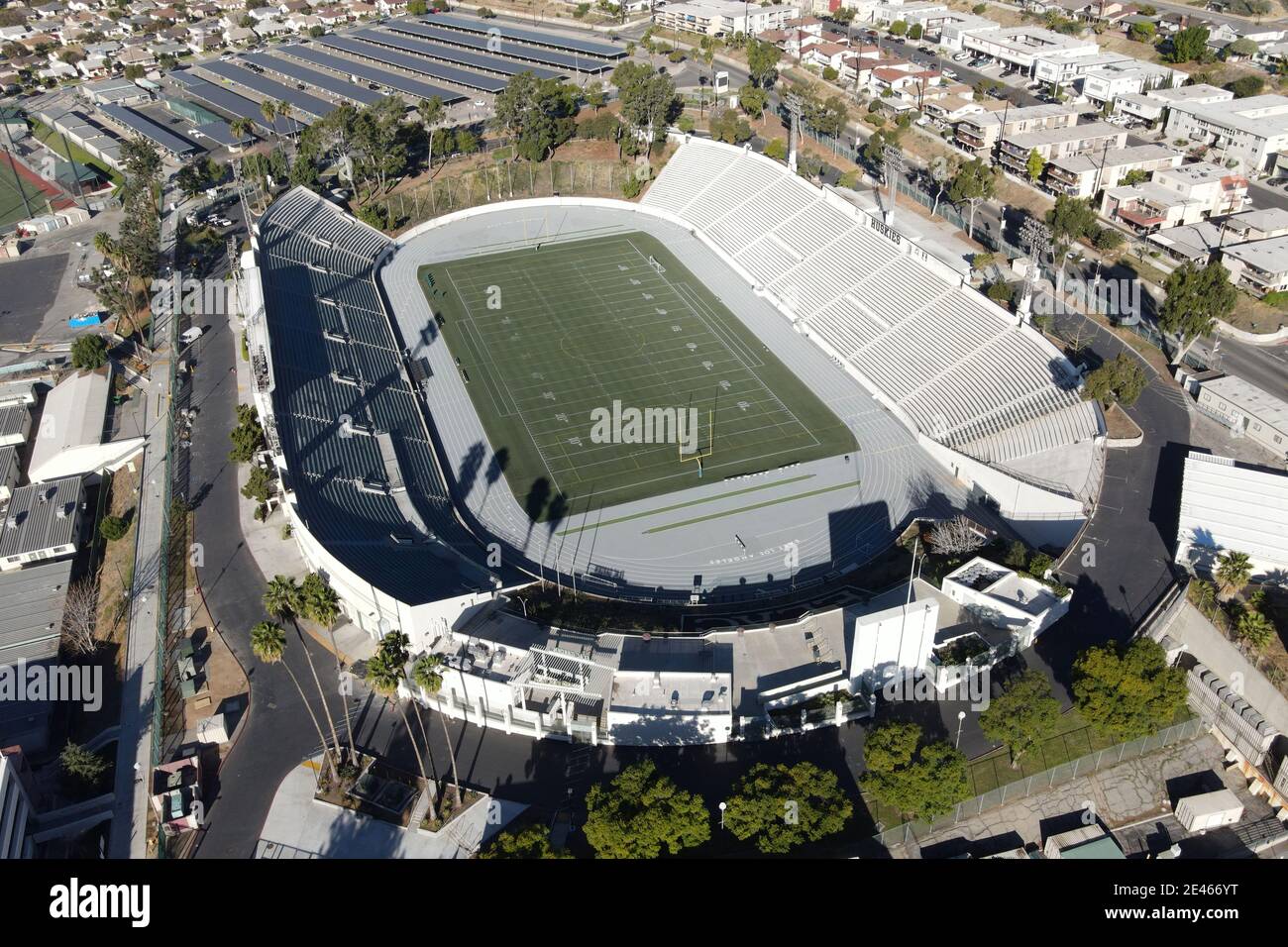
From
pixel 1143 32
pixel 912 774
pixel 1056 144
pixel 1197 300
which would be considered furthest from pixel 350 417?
pixel 1143 32

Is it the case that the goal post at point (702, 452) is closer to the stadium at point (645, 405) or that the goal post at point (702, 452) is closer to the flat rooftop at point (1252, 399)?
the stadium at point (645, 405)

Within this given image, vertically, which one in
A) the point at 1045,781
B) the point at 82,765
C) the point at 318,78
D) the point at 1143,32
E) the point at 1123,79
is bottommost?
the point at 1045,781

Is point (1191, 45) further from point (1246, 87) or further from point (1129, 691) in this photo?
point (1129, 691)

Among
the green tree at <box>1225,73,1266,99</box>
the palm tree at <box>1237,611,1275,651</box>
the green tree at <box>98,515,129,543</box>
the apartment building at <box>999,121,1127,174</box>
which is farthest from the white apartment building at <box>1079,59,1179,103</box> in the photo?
the green tree at <box>98,515,129,543</box>

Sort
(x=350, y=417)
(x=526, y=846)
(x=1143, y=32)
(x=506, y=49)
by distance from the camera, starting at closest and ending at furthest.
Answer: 1. (x=526, y=846)
2. (x=350, y=417)
3. (x=1143, y=32)
4. (x=506, y=49)

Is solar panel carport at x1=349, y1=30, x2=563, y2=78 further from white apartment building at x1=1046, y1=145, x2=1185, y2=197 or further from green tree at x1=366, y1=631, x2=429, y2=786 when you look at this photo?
green tree at x1=366, y1=631, x2=429, y2=786

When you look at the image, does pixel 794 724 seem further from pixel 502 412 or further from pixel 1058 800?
pixel 502 412
